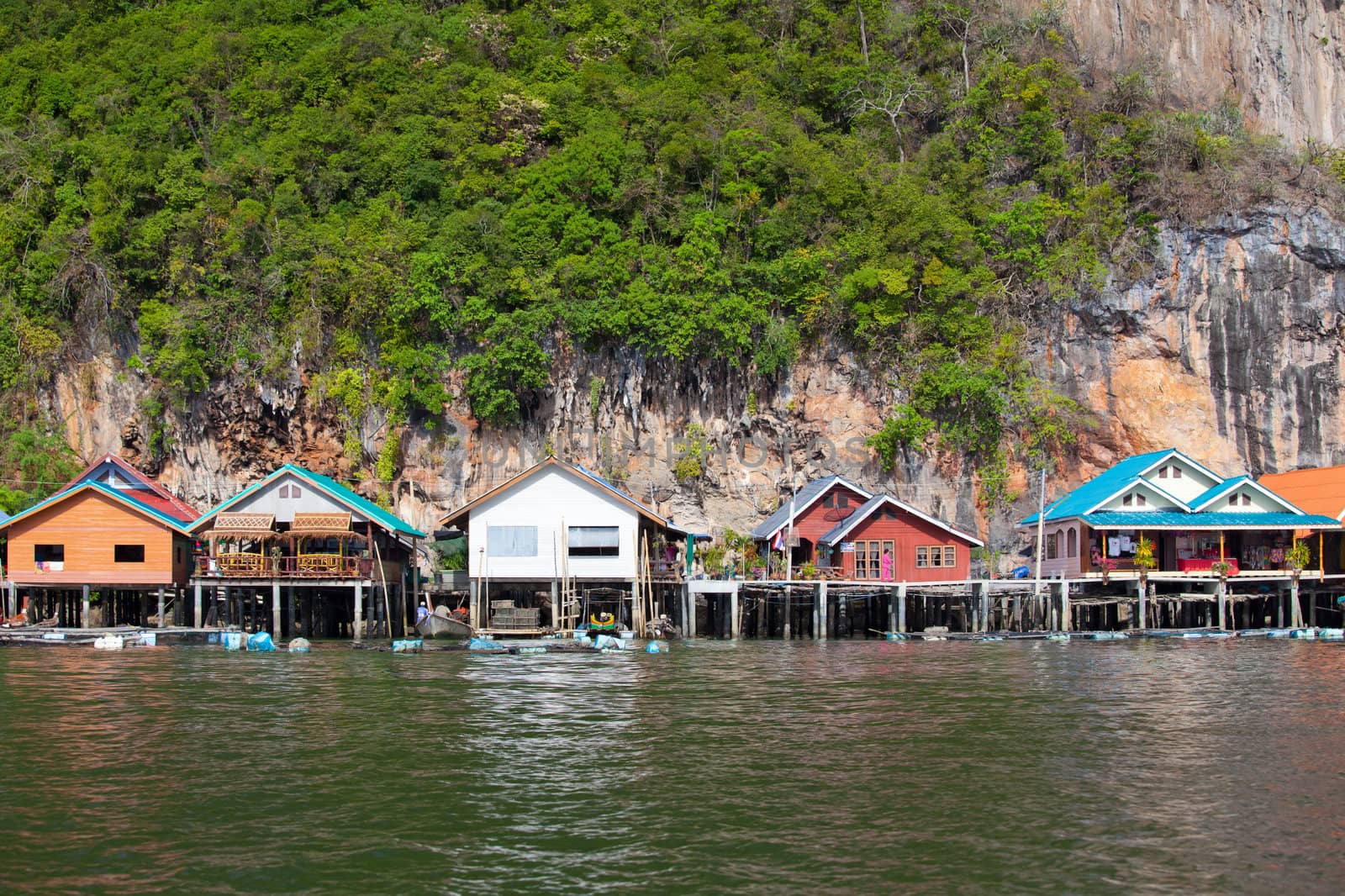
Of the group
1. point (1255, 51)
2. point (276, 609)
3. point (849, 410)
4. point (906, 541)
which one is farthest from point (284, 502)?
point (1255, 51)

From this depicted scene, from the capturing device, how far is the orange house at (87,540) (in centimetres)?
4628

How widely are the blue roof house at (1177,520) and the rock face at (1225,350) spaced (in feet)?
18.6

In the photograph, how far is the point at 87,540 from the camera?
1826 inches

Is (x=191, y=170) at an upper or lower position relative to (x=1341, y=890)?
upper

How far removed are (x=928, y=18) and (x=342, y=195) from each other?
30.5 meters

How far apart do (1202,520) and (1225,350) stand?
11.8 meters

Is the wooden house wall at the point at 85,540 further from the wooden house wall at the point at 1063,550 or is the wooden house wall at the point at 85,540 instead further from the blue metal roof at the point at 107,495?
the wooden house wall at the point at 1063,550

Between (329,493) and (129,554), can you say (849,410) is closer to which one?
(329,493)

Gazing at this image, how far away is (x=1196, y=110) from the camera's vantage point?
217 feet

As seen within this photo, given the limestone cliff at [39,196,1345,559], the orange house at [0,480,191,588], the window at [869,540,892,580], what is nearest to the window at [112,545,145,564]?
the orange house at [0,480,191,588]

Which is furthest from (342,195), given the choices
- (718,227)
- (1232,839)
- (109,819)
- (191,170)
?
(1232,839)

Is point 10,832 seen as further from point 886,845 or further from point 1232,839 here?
point 1232,839

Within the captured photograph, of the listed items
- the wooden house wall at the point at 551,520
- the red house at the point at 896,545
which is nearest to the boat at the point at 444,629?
the wooden house wall at the point at 551,520

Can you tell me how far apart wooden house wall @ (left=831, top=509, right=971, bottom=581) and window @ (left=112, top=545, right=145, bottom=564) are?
2483 centimetres
